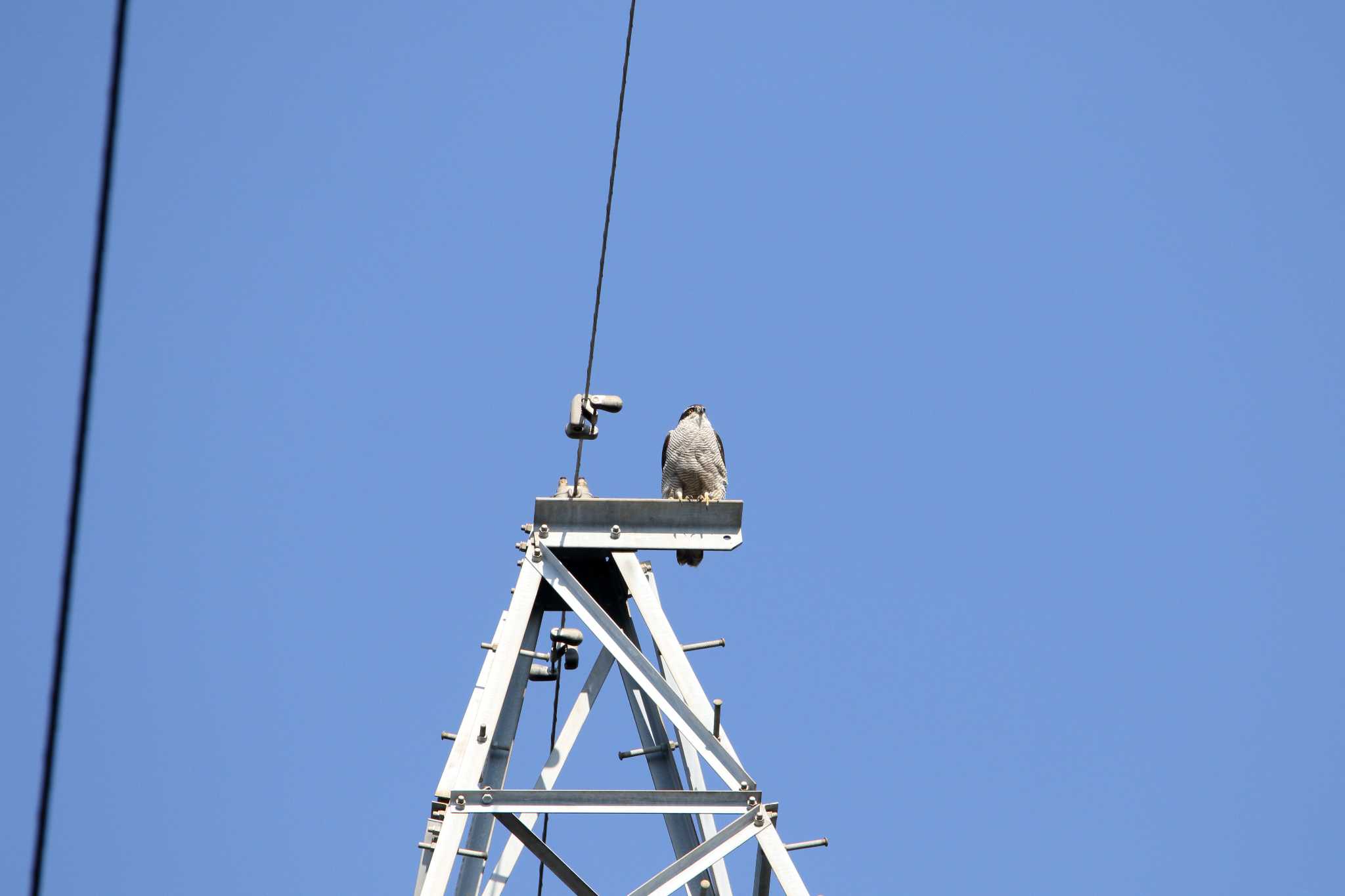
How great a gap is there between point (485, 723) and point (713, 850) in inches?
70.3

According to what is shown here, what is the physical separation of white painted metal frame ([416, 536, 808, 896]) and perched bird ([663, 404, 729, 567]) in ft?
6.28

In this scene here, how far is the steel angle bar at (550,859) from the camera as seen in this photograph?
44.4 ft

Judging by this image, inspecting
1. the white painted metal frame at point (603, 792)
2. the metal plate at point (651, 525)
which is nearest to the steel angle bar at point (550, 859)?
the white painted metal frame at point (603, 792)

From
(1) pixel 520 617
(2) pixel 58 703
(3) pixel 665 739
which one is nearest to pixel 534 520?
(1) pixel 520 617

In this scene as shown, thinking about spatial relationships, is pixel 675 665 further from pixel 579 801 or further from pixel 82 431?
pixel 82 431

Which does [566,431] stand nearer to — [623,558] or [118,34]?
[623,558]

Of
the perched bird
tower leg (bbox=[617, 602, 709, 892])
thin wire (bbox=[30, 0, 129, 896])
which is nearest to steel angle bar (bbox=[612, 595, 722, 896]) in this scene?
tower leg (bbox=[617, 602, 709, 892])

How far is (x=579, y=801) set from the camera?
1262cm

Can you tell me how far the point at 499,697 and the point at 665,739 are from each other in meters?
1.50

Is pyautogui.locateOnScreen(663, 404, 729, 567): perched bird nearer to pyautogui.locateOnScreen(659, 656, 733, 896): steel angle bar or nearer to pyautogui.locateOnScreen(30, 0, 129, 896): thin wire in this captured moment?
pyautogui.locateOnScreen(659, 656, 733, 896): steel angle bar

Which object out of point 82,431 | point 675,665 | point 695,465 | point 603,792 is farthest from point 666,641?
point 82,431

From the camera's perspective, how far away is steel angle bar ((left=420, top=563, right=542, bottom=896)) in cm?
1233

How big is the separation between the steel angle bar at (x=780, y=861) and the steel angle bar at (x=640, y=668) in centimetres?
35

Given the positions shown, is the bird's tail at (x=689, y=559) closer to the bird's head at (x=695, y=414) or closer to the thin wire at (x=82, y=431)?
the bird's head at (x=695, y=414)
